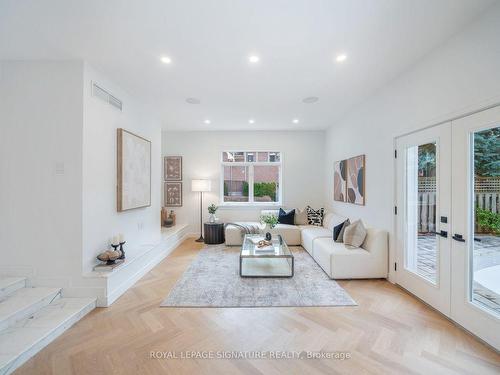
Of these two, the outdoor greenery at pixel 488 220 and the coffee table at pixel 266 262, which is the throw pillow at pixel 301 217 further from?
the outdoor greenery at pixel 488 220

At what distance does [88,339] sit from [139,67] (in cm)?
283

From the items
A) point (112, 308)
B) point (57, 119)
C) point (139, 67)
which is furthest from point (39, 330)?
point (139, 67)

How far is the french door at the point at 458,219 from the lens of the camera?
6.06 feet

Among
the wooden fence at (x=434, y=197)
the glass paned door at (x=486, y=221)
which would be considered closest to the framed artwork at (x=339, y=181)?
the wooden fence at (x=434, y=197)

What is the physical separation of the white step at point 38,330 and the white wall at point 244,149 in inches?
137

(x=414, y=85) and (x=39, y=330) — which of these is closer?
(x=39, y=330)

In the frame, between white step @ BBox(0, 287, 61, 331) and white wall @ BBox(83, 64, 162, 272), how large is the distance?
0.39m

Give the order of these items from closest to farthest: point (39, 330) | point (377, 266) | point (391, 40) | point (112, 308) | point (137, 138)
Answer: point (39, 330) → point (391, 40) → point (112, 308) → point (377, 266) → point (137, 138)

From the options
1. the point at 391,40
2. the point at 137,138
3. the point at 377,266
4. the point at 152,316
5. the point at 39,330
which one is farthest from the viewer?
the point at 137,138

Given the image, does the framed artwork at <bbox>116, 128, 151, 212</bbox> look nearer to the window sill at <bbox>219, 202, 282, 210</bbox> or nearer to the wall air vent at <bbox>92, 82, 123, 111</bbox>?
the wall air vent at <bbox>92, 82, 123, 111</bbox>

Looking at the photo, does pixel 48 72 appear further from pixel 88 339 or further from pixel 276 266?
pixel 276 266

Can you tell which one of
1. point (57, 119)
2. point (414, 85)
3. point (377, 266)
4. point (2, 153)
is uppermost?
point (414, 85)

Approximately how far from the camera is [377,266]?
308 cm

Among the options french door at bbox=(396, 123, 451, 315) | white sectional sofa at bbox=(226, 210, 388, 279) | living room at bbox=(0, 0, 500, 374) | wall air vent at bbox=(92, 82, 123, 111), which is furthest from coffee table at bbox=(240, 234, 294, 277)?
wall air vent at bbox=(92, 82, 123, 111)
